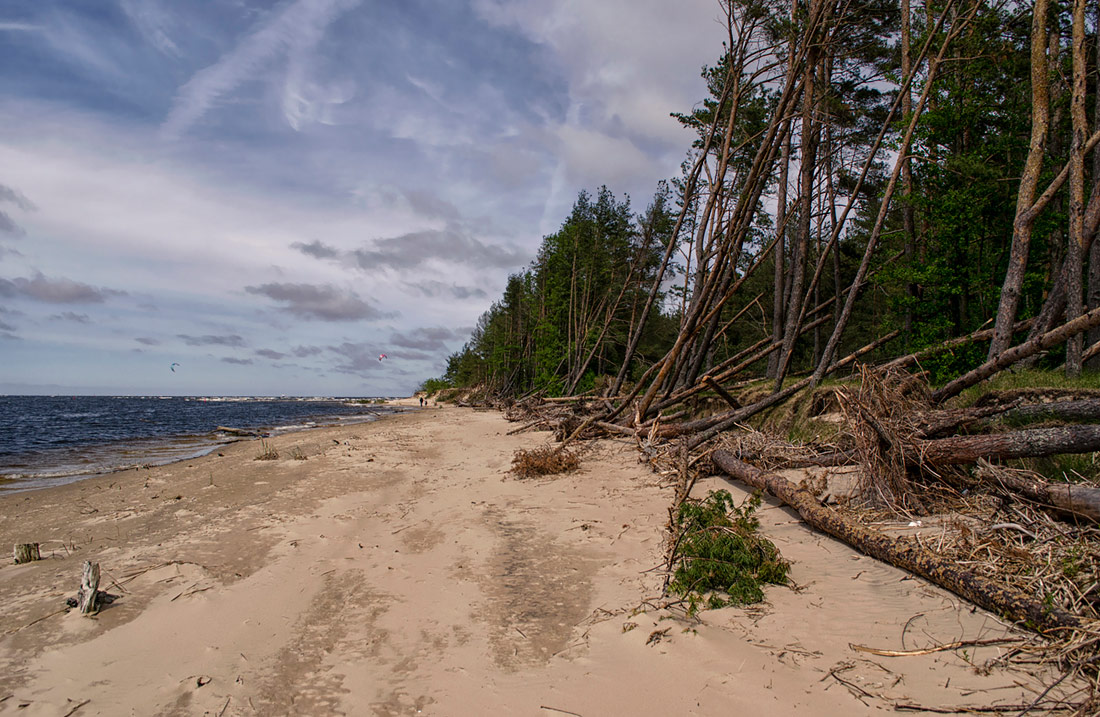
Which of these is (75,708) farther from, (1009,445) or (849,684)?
(1009,445)

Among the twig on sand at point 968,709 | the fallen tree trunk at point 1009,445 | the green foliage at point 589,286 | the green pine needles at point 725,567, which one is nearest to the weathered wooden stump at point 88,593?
the green pine needles at point 725,567

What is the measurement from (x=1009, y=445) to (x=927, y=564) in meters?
1.73

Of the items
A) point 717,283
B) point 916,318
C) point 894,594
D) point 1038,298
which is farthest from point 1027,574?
point 1038,298

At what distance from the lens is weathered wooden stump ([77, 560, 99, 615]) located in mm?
3990

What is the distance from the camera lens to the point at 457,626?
3754mm

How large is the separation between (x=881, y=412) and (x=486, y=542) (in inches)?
174

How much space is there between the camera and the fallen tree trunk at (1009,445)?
4229 millimetres

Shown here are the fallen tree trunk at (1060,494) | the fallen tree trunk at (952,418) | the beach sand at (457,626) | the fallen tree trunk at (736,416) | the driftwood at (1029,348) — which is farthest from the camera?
the fallen tree trunk at (736,416)

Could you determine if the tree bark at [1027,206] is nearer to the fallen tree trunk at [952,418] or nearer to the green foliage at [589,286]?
the fallen tree trunk at [952,418]

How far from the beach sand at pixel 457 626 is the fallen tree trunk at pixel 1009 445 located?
136cm

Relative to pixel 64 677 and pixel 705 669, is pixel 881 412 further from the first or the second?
pixel 64 677

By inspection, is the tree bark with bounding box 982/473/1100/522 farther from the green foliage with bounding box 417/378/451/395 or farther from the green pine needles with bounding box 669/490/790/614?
the green foliage with bounding box 417/378/451/395

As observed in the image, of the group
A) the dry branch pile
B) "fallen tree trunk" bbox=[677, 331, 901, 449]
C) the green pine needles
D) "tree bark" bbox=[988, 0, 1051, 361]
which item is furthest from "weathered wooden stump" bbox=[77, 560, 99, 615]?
"tree bark" bbox=[988, 0, 1051, 361]

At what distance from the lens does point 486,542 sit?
18.2 feet
